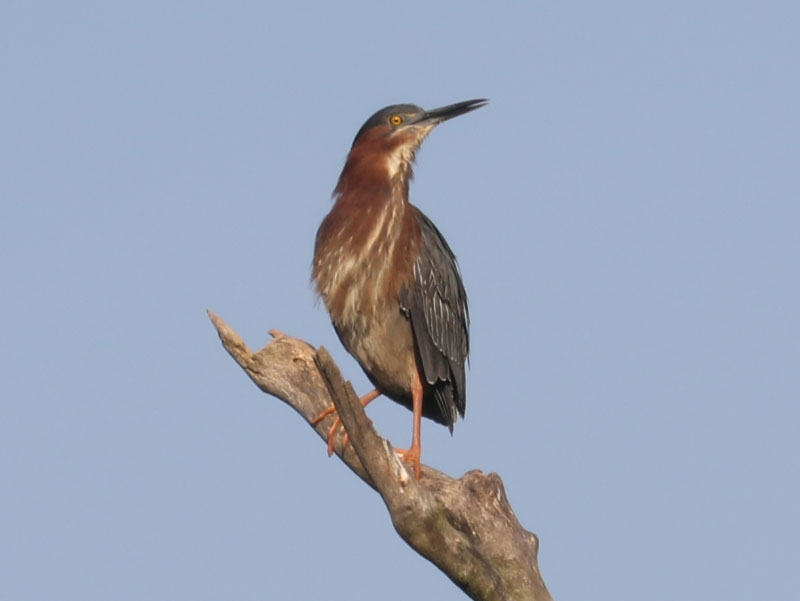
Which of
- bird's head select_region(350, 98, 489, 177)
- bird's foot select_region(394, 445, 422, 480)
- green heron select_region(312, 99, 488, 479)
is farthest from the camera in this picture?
bird's head select_region(350, 98, 489, 177)

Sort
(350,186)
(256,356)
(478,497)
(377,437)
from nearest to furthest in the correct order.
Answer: (377,437) → (478,497) → (256,356) → (350,186)

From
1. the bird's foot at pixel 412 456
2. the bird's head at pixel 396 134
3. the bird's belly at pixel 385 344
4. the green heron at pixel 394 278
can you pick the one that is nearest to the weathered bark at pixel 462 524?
the bird's foot at pixel 412 456

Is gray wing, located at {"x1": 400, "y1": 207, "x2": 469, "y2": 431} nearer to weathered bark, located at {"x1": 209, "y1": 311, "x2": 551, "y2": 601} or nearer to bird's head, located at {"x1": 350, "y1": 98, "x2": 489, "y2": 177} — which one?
bird's head, located at {"x1": 350, "y1": 98, "x2": 489, "y2": 177}

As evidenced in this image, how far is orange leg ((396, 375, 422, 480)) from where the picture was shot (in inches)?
285

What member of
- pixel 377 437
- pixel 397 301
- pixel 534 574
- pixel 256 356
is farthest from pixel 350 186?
pixel 534 574

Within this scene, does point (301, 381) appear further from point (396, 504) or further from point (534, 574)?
point (534, 574)

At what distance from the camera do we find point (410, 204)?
318 inches

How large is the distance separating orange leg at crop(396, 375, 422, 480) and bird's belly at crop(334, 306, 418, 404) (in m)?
0.07

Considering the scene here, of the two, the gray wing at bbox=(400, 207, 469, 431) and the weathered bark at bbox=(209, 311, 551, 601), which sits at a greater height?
the gray wing at bbox=(400, 207, 469, 431)

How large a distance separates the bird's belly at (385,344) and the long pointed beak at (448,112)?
141 centimetres

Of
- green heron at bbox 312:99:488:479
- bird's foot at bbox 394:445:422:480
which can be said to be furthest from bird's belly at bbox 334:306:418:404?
bird's foot at bbox 394:445:422:480

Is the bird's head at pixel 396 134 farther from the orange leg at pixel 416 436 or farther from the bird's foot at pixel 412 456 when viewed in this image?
the bird's foot at pixel 412 456

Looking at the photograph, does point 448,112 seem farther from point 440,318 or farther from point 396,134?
point 440,318

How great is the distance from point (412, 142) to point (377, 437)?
2.73m
